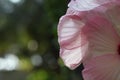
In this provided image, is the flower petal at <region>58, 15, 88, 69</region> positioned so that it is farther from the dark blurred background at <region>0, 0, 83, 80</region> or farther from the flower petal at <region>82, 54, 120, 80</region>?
the dark blurred background at <region>0, 0, 83, 80</region>

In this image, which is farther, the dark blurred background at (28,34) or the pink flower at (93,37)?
the dark blurred background at (28,34)

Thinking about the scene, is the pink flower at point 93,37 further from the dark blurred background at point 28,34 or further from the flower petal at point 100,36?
the dark blurred background at point 28,34

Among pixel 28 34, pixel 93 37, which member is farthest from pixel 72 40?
pixel 28 34

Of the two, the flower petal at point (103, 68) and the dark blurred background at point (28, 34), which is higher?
the flower petal at point (103, 68)

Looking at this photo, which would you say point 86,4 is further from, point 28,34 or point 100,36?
point 28,34

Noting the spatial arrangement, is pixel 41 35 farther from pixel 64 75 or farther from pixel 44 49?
Result: pixel 64 75

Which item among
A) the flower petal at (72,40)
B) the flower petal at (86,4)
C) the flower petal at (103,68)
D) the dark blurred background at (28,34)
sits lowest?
the dark blurred background at (28,34)

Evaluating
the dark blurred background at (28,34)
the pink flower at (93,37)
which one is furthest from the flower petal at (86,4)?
the dark blurred background at (28,34)
